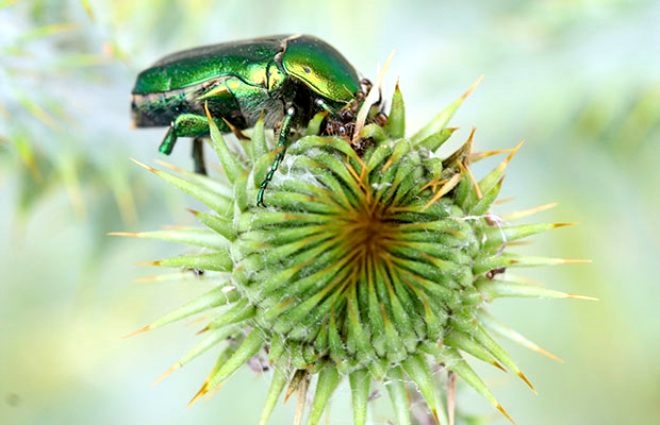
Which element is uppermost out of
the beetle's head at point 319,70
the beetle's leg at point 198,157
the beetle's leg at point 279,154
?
the beetle's head at point 319,70

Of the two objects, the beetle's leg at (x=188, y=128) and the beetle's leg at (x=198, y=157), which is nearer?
the beetle's leg at (x=188, y=128)

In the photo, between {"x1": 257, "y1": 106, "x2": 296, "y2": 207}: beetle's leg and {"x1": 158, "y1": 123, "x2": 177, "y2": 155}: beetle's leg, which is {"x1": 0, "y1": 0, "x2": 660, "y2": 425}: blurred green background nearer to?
{"x1": 158, "y1": 123, "x2": 177, "y2": 155}: beetle's leg

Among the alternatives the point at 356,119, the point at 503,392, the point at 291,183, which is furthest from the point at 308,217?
the point at 503,392

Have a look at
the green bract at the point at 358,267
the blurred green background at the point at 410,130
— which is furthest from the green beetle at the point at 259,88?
the blurred green background at the point at 410,130

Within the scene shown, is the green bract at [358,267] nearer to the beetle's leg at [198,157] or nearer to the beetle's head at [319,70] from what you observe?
the beetle's head at [319,70]

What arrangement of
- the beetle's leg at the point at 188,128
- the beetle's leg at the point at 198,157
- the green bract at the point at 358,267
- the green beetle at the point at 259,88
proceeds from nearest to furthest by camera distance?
1. the green bract at the point at 358,267
2. the green beetle at the point at 259,88
3. the beetle's leg at the point at 188,128
4. the beetle's leg at the point at 198,157

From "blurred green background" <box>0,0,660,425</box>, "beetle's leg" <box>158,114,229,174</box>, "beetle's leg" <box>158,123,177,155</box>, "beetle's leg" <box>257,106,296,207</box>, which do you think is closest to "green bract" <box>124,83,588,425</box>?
"beetle's leg" <box>257,106,296,207</box>
